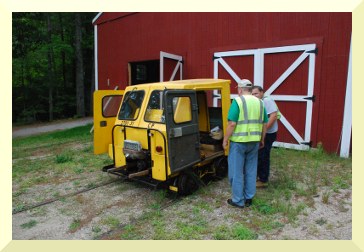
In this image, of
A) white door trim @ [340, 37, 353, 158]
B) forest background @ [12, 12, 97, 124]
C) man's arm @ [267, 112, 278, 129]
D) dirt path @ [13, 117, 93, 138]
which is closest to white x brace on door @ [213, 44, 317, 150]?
white door trim @ [340, 37, 353, 158]

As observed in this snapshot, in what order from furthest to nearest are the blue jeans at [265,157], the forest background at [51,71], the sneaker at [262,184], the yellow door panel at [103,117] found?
the forest background at [51,71]
the yellow door panel at [103,117]
the sneaker at [262,184]
the blue jeans at [265,157]

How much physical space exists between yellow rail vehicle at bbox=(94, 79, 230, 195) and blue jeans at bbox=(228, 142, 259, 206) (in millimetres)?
794

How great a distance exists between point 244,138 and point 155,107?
1.63m

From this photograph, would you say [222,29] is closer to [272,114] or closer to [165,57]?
[165,57]

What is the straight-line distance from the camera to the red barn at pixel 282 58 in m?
7.48

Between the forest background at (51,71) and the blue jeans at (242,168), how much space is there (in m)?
16.6

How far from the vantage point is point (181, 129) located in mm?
4641

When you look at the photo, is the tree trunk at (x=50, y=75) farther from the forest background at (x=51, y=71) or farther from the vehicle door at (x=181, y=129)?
the vehicle door at (x=181, y=129)

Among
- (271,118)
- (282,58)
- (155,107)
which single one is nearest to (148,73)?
(282,58)

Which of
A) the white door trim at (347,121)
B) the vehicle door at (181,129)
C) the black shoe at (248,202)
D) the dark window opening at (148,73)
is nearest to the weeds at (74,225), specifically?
the vehicle door at (181,129)

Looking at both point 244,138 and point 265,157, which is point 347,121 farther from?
point 244,138

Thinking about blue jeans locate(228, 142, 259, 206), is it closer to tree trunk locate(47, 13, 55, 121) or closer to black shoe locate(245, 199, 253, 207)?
black shoe locate(245, 199, 253, 207)

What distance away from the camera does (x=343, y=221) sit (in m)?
4.05

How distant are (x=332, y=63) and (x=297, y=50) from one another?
986 mm
